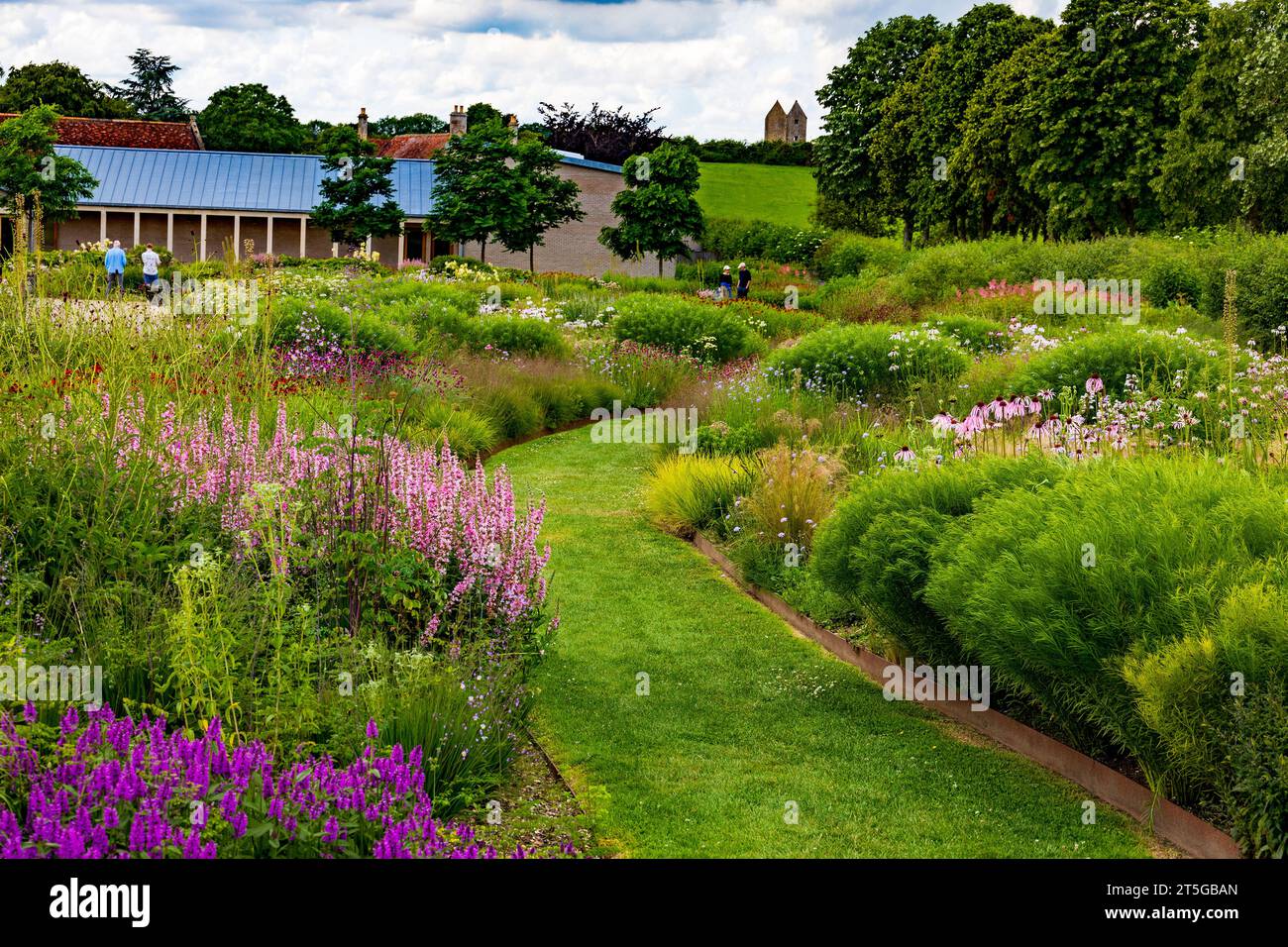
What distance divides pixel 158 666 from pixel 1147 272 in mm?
21034

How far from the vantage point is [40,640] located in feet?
17.4

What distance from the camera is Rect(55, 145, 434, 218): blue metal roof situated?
45.9 meters

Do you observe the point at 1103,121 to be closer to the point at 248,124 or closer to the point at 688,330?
the point at 688,330

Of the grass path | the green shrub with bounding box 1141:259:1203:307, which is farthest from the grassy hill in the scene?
the grass path

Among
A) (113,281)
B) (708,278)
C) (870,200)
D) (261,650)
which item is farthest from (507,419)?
(870,200)

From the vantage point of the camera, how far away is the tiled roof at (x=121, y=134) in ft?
167

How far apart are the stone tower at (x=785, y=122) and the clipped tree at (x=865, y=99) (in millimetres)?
105602

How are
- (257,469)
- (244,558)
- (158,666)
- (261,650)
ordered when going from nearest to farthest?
(158,666) < (261,650) < (244,558) < (257,469)

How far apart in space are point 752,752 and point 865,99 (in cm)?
4822

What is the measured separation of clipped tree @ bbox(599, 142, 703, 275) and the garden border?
107 ft

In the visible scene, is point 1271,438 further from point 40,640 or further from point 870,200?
point 870,200

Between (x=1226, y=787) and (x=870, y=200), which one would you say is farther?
(x=870, y=200)

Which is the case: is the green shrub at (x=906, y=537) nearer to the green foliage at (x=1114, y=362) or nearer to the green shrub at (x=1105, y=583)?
the green shrub at (x=1105, y=583)

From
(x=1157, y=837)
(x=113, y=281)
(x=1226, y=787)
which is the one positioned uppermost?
(x=113, y=281)
